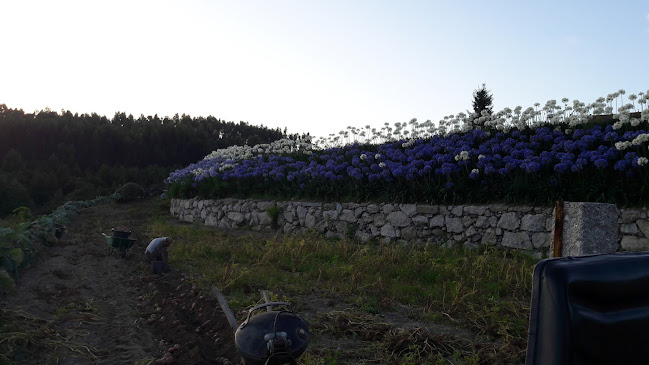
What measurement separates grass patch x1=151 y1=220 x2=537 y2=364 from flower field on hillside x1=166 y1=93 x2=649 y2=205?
4.06 feet

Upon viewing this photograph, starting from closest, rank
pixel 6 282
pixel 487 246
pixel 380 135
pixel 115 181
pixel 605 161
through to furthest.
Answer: pixel 6 282, pixel 605 161, pixel 487 246, pixel 380 135, pixel 115 181

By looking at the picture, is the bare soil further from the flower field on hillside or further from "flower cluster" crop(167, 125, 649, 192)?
"flower cluster" crop(167, 125, 649, 192)

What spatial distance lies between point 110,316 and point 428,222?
5595 millimetres

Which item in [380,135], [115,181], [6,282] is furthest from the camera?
[115,181]

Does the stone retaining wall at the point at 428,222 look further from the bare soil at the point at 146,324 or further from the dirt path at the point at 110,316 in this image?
the dirt path at the point at 110,316

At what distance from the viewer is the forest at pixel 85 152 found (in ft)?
61.6

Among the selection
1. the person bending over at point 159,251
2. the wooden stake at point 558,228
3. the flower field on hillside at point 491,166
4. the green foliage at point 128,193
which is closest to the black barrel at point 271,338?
the wooden stake at point 558,228

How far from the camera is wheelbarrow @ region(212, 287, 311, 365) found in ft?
9.21

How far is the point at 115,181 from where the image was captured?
833 inches

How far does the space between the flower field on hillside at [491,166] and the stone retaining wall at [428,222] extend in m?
0.27

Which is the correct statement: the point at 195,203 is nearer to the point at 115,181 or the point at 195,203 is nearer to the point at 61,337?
the point at 115,181

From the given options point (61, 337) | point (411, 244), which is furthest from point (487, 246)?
point (61, 337)

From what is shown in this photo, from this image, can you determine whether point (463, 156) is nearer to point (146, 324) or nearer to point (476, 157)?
point (476, 157)

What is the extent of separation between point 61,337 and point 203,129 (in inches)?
1027
